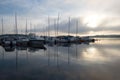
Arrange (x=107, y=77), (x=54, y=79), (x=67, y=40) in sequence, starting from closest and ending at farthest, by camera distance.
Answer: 1. (x=54, y=79)
2. (x=107, y=77)
3. (x=67, y=40)

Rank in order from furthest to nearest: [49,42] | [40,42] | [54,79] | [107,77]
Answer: [49,42], [40,42], [107,77], [54,79]

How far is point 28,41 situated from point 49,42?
1466 cm

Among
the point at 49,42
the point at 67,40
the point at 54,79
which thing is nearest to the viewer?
the point at 54,79

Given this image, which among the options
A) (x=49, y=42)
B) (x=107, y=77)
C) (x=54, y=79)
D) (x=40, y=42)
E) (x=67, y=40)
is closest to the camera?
(x=54, y=79)

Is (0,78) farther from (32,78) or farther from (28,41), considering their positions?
(28,41)

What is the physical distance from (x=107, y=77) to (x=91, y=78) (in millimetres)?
1326

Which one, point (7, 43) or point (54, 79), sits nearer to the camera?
point (54, 79)

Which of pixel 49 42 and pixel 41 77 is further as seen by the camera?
pixel 49 42

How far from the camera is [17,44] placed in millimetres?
45969

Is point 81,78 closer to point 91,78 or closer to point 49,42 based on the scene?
point 91,78

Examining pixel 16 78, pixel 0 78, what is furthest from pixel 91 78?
pixel 0 78

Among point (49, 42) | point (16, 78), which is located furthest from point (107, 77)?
point (49, 42)

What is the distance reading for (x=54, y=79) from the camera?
11734 mm

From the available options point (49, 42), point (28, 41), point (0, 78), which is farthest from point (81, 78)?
point (49, 42)
